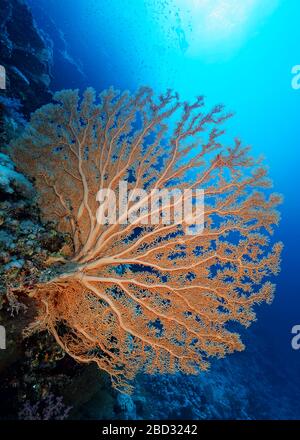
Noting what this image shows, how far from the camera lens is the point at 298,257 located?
50.5 m

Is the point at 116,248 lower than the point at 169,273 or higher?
higher

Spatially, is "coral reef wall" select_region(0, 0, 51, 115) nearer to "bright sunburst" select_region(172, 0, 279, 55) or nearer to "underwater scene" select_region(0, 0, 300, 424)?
"underwater scene" select_region(0, 0, 300, 424)

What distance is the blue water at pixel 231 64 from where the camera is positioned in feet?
90.4

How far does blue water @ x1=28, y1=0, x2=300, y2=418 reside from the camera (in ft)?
90.4

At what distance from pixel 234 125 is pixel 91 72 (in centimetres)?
6074

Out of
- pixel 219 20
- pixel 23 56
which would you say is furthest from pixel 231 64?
pixel 23 56

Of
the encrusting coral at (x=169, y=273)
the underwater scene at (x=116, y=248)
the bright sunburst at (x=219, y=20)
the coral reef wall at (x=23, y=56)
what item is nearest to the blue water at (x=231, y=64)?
the bright sunburst at (x=219, y=20)

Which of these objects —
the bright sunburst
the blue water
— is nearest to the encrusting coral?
the blue water

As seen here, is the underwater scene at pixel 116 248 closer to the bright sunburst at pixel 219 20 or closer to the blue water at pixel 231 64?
the blue water at pixel 231 64

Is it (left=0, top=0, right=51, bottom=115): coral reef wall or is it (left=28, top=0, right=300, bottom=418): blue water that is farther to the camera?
(left=28, top=0, right=300, bottom=418): blue water

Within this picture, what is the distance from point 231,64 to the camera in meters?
62.7

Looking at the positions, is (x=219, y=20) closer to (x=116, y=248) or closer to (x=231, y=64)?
(x=231, y=64)
